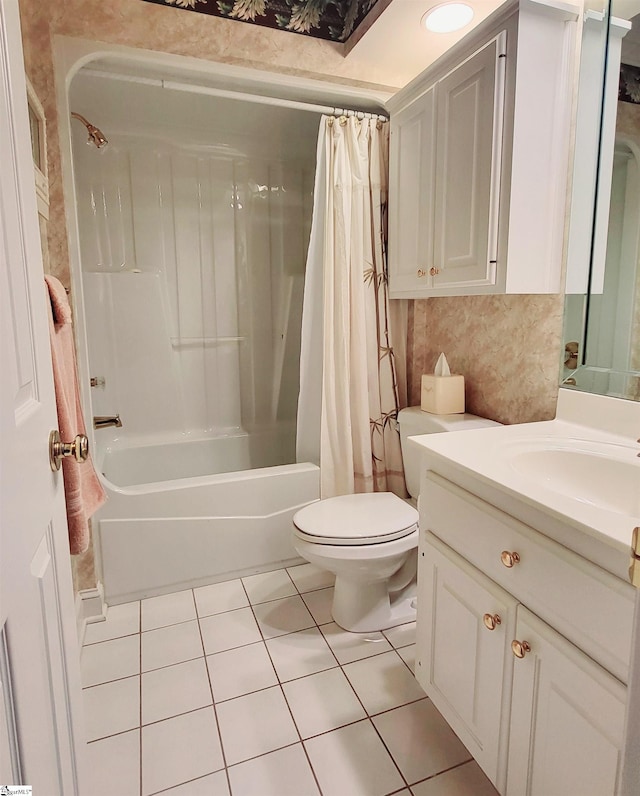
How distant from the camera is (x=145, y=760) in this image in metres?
1.27

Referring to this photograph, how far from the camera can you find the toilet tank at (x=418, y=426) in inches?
70.6

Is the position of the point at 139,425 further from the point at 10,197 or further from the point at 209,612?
the point at 10,197

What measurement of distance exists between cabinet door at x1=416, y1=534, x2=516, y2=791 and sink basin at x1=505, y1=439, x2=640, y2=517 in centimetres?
29

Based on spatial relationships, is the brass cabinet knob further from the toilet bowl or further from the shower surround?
the shower surround

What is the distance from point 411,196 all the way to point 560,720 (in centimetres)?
173

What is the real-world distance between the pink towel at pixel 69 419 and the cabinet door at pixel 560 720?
99cm

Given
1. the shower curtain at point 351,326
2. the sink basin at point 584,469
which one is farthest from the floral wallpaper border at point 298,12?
the sink basin at point 584,469

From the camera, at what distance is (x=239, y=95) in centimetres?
190

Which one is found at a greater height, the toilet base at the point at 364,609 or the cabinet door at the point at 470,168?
the cabinet door at the point at 470,168

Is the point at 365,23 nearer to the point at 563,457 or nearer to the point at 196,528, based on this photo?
the point at 563,457

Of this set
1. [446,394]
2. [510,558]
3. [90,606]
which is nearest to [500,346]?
[446,394]

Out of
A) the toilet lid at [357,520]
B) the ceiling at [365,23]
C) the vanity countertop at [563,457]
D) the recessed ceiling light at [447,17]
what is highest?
the ceiling at [365,23]

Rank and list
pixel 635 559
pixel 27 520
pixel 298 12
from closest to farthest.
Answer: pixel 635 559 → pixel 27 520 → pixel 298 12

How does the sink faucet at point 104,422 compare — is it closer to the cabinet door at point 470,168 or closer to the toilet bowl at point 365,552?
the toilet bowl at point 365,552
